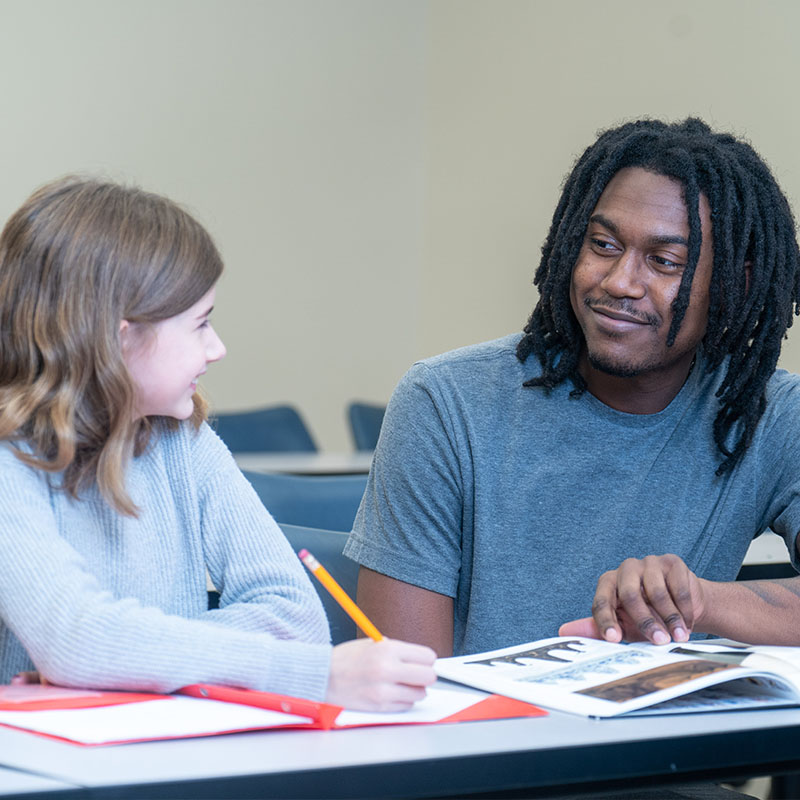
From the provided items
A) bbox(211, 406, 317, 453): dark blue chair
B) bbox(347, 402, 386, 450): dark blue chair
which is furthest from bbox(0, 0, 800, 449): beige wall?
bbox(211, 406, 317, 453): dark blue chair

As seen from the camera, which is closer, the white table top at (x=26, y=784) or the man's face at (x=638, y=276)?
the white table top at (x=26, y=784)

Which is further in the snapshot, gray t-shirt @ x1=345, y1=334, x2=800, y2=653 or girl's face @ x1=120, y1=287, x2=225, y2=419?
gray t-shirt @ x1=345, y1=334, x2=800, y2=653

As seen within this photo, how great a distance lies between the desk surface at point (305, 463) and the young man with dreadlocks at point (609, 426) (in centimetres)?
136

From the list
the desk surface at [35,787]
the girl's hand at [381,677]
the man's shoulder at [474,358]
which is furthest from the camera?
the man's shoulder at [474,358]

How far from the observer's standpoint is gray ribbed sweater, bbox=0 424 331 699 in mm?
953

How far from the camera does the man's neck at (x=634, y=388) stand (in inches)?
60.9

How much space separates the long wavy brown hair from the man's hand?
1.60 ft

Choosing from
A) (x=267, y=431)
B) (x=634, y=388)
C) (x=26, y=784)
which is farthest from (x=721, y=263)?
(x=267, y=431)

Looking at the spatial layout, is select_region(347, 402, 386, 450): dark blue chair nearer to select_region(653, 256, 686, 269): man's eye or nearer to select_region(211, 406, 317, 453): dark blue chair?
select_region(211, 406, 317, 453): dark blue chair

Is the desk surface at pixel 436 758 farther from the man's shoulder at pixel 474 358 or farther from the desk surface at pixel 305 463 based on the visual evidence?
the desk surface at pixel 305 463

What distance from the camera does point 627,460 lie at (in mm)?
1521

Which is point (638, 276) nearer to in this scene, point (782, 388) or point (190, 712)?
point (782, 388)

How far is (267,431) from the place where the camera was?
379cm

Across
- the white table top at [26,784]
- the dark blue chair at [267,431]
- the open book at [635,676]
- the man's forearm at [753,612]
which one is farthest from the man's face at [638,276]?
the dark blue chair at [267,431]
